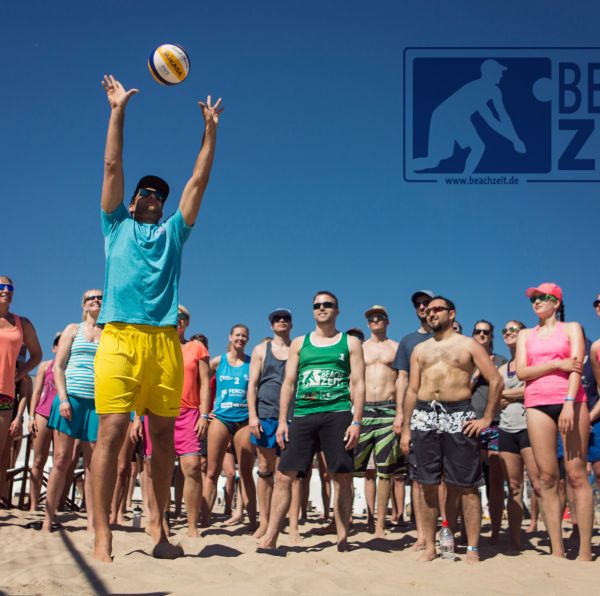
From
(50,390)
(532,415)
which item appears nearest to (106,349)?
(532,415)

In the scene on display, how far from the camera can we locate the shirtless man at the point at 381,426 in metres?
7.52

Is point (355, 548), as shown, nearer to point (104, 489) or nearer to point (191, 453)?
point (191, 453)

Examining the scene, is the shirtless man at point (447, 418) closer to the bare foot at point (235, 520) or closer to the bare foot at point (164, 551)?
the bare foot at point (164, 551)

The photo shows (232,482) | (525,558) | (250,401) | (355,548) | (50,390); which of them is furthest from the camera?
(232,482)

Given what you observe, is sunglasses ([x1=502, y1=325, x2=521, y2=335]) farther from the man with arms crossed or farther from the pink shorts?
the man with arms crossed

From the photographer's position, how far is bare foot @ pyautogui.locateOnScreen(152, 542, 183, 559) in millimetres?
4656

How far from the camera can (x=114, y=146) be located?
4461 millimetres

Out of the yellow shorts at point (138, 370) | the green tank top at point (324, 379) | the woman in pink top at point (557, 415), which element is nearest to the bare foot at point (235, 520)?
the green tank top at point (324, 379)

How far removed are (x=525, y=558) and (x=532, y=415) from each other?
1.14 meters

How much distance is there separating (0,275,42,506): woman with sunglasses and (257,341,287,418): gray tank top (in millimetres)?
2366

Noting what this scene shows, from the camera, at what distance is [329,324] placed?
20.8 feet

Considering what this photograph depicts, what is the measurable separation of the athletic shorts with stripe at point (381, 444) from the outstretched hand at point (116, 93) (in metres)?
4.49

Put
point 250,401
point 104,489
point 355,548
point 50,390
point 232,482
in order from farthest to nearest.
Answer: point 232,482 → point 50,390 → point 250,401 → point 355,548 → point 104,489

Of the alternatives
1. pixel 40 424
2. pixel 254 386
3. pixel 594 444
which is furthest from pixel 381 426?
pixel 40 424
